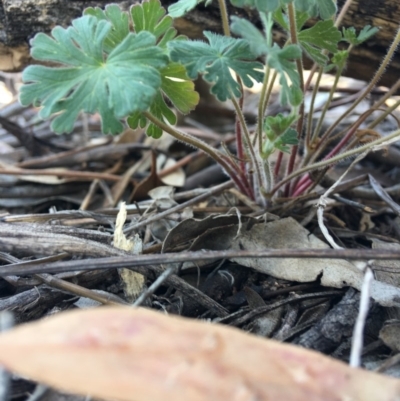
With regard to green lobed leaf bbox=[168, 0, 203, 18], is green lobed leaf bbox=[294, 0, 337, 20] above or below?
above

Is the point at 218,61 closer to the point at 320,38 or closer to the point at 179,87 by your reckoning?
the point at 179,87

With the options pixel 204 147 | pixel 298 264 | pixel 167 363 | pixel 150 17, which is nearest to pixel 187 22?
pixel 150 17

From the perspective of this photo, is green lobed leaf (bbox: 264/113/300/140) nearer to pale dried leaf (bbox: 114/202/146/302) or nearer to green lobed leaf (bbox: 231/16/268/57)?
green lobed leaf (bbox: 231/16/268/57)

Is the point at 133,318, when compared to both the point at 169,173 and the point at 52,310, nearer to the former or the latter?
the point at 52,310

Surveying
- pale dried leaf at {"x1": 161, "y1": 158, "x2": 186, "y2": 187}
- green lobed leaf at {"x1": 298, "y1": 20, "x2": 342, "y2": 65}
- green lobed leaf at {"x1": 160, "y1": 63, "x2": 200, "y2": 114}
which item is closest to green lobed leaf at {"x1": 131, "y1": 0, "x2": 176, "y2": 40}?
green lobed leaf at {"x1": 160, "y1": 63, "x2": 200, "y2": 114}

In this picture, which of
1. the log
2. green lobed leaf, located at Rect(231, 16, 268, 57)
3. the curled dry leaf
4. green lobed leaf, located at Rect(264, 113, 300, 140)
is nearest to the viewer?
the curled dry leaf

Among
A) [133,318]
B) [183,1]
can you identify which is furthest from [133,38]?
[133,318]
